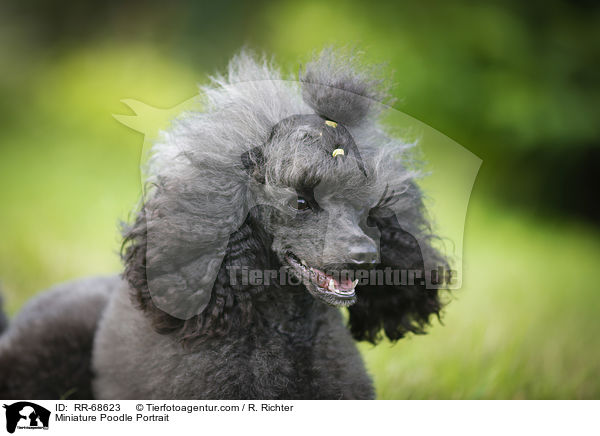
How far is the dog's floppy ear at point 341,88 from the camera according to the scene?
1.92 meters

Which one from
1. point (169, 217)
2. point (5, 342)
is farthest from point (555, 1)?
point (5, 342)

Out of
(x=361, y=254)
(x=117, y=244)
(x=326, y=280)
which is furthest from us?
(x=117, y=244)

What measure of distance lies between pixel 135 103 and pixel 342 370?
1386 millimetres

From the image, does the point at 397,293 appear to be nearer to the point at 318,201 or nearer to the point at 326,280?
the point at 326,280

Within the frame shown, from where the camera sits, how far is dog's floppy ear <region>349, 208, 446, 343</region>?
2.15 meters

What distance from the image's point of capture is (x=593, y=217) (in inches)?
171

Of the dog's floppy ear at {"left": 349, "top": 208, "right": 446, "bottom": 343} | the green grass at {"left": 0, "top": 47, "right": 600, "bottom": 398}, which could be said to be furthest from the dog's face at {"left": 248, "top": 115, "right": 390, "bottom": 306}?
the green grass at {"left": 0, "top": 47, "right": 600, "bottom": 398}

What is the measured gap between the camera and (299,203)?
1825 millimetres

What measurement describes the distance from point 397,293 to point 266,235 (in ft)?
2.04

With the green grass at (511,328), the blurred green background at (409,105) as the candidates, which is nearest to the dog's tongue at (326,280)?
the green grass at (511,328)
